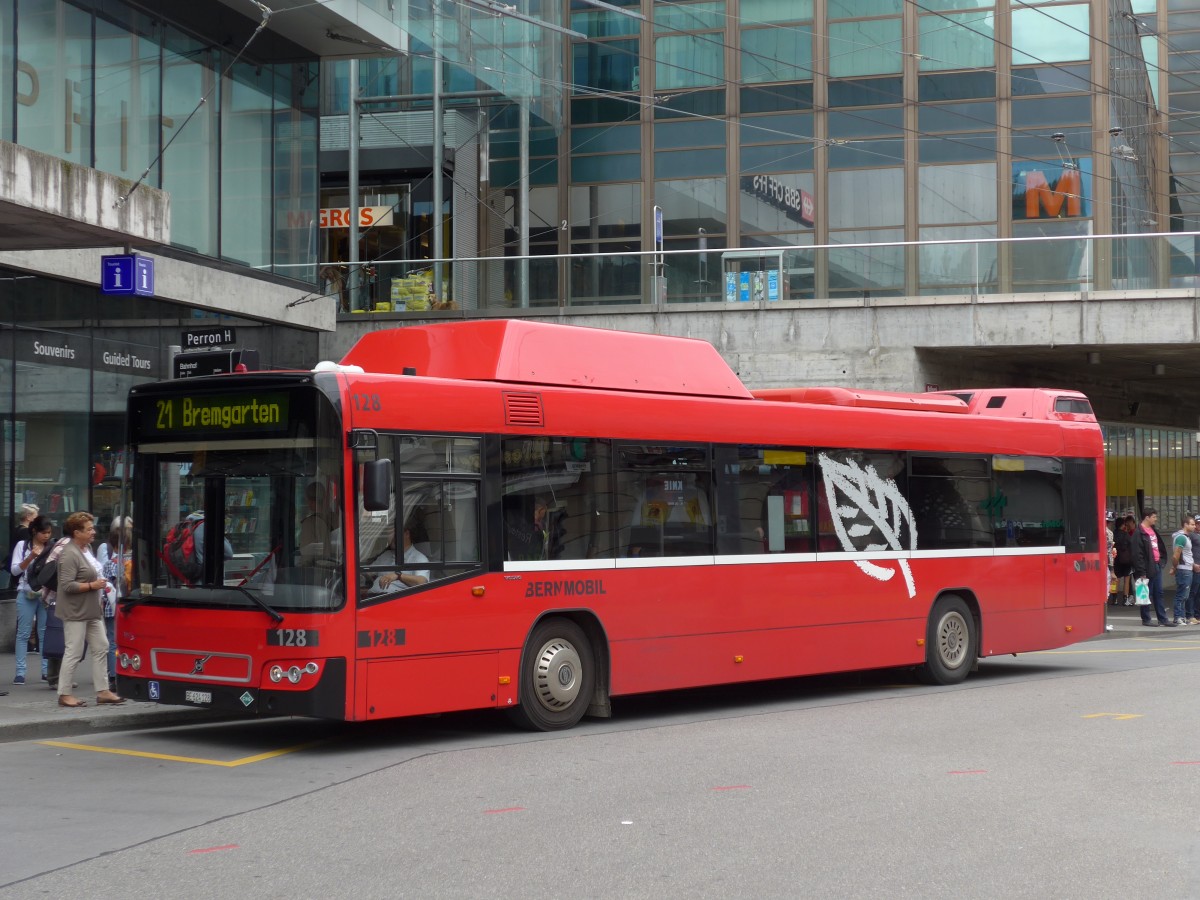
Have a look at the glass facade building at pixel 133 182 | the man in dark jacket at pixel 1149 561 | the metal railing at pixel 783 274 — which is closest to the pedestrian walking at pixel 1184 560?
the man in dark jacket at pixel 1149 561

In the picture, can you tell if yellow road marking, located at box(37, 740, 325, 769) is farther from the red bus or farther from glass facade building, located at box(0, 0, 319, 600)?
glass facade building, located at box(0, 0, 319, 600)

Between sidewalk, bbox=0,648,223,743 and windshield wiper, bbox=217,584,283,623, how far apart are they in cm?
208

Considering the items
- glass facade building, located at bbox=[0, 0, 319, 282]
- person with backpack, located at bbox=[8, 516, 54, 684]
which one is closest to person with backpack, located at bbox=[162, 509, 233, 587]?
person with backpack, located at bbox=[8, 516, 54, 684]

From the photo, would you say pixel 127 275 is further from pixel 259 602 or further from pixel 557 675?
pixel 557 675

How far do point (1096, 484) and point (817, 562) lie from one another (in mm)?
5220

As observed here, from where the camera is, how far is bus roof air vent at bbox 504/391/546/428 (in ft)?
37.8

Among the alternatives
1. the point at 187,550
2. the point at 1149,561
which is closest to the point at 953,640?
the point at 187,550

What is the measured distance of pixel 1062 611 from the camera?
55.8ft

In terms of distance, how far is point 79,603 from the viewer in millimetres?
12492

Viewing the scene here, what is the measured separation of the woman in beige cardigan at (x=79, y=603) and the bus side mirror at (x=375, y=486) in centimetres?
344

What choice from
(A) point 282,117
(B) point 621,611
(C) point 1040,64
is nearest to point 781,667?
(B) point 621,611

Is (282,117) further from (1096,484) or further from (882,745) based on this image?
(882,745)

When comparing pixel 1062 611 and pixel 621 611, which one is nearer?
pixel 621 611

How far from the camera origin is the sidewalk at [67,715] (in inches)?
447
